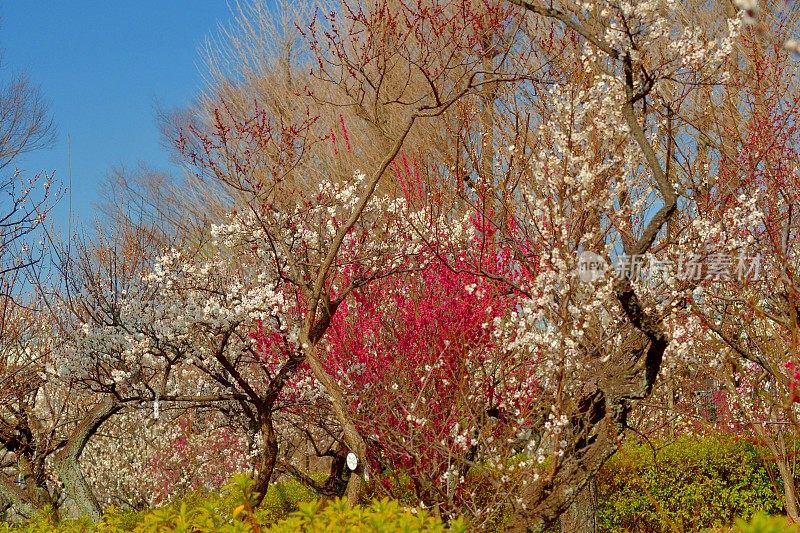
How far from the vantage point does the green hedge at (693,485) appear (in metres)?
7.71

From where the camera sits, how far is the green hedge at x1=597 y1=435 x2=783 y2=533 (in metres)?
7.71

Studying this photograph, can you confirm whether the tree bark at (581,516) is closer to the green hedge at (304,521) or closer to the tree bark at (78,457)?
the green hedge at (304,521)

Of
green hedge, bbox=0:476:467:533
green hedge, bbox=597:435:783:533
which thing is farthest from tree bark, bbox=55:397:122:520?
green hedge, bbox=597:435:783:533

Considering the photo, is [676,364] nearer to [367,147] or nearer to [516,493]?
A: [516,493]

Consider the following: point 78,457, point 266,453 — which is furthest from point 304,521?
point 78,457

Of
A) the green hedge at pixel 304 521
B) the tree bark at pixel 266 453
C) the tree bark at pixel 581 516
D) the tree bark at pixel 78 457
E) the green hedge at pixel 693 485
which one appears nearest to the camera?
the green hedge at pixel 304 521

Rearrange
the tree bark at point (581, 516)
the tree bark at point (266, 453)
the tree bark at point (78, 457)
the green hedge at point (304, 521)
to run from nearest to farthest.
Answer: the green hedge at point (304, 521), the tree bark at point (581, 516), the tree bark at point (266, 453), the tree bark at point (78, 457)

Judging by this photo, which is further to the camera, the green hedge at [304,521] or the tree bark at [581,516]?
the tree bark at [581,516]

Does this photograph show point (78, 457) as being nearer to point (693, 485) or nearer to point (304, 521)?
point (304, 521)

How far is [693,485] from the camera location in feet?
26.1

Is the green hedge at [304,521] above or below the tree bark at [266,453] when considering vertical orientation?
below

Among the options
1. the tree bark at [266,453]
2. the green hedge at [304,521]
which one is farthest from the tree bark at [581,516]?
the green hedge at [304,521]

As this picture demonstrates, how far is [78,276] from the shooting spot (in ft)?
27.4

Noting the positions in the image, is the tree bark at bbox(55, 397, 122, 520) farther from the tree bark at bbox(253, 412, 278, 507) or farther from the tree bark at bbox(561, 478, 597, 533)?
the tree bark at bbox(561, 478, 597, 533)
